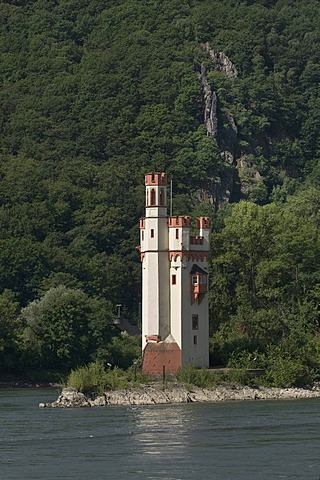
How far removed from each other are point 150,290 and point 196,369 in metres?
5.19

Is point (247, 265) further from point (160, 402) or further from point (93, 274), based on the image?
point (93, 274)

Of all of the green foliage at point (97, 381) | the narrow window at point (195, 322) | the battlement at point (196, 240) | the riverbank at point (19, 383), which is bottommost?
the green foliage at point (97, 381)

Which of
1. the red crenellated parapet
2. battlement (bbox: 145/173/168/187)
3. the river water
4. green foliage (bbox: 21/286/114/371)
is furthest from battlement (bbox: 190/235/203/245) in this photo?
green foliage (bbox: 21/286/114/371)

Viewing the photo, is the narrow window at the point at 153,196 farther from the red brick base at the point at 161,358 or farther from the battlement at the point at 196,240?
the red brick base at the point at 161,358

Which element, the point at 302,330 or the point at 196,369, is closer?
the point at 196,369

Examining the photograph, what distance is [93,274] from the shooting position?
583ft

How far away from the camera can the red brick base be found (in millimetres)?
109938

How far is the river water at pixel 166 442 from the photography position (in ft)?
253

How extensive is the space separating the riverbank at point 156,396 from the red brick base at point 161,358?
11.3 ft

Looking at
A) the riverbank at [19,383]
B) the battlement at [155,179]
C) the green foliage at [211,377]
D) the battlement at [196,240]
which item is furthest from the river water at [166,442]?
the riverbank at [19,383]

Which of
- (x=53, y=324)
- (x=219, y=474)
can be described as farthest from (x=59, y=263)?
(x=219, y=474)

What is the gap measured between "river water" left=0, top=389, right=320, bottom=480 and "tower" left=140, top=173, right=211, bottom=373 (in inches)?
270

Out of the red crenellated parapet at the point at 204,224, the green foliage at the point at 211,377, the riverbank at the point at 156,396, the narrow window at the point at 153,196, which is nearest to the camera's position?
the riverbank at the point at 156,396

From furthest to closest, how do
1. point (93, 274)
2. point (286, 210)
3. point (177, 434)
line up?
point (93, 274) < point (286, 210) < point (177, 434)
